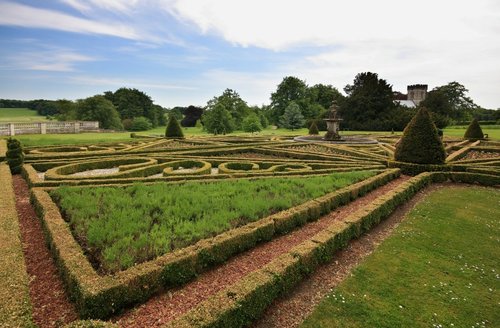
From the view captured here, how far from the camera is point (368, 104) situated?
5244cm

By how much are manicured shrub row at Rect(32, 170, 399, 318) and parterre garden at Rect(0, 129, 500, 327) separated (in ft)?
0.06

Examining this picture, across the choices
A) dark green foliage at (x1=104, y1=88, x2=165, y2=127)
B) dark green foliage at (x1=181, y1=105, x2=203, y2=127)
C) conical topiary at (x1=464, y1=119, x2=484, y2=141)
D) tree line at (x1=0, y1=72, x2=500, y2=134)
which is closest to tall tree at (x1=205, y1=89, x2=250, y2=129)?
tree line at (x1=0, y1=72, x2=500, y2=134)

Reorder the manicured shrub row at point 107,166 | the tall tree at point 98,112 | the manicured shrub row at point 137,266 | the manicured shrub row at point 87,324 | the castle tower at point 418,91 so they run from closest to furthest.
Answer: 1. the manicured shrub row at point 87,324
2. the manicured shrub row at point 137,266
3. the manicured shrub row at point 107,166
4. the tall tree at point 98,112
5. the castle tower at point 418,91

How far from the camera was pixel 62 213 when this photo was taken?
315 inches

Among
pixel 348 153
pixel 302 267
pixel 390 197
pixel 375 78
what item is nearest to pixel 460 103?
pixel 375 78

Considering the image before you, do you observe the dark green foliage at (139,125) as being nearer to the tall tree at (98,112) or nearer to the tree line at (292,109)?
the tree line at (292,109)

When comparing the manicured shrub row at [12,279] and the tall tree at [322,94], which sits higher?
the tall tree at [322,94]

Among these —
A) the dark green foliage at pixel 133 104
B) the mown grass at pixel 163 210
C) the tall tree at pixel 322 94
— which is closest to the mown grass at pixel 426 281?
the mown grass at pixel 163 210

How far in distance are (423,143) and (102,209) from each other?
14109 mm

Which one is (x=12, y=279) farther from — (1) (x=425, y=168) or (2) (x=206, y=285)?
(1) (x=425, y=168)

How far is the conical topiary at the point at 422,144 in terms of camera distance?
14797 millimetres

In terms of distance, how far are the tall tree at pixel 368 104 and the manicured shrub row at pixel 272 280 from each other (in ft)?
155

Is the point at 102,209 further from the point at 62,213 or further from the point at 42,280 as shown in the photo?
the point at 42,280

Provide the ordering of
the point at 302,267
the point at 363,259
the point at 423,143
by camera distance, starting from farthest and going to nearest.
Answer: the point at 423,143 → the point at 363,259 → the point at 302,267
